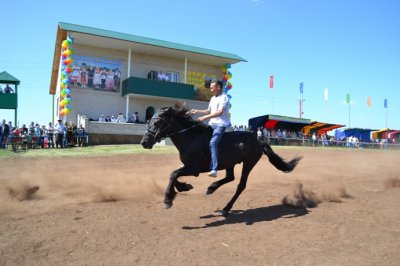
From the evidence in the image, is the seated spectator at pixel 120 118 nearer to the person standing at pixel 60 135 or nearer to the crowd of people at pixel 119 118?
the crowd of people at pixel 119 118

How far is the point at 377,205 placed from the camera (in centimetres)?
830

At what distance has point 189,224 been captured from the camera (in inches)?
256

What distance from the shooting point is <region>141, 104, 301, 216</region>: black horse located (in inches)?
273

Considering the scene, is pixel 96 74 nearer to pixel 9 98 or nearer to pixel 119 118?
pixel 119 118

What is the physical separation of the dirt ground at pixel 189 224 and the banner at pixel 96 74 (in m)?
19.6

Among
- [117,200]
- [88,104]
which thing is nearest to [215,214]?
[117,200]

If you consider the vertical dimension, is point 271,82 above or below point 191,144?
above

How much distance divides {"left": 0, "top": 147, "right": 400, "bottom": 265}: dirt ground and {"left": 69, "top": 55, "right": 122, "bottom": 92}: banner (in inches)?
773

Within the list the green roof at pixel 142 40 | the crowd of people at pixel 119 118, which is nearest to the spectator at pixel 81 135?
the crowd of people at pixel 119 118

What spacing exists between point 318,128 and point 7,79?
111 ft

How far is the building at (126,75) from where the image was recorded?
94.1 feet

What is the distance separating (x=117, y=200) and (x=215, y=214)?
2507 millimetres

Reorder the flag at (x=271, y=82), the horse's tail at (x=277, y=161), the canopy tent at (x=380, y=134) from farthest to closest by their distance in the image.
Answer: the canopy tent at (x=380, y=134), the flag at (x=271, y=82), the horse's tail at (x=277, y=161)

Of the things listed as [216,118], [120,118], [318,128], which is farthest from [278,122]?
[216,118]
